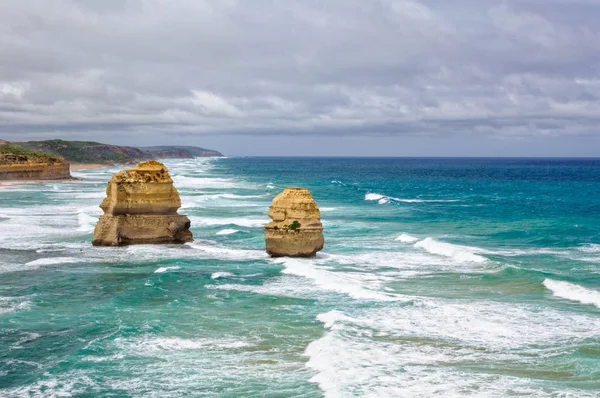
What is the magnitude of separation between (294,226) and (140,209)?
8.12 metres

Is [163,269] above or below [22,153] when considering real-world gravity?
below

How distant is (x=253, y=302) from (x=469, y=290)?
25.6 ft

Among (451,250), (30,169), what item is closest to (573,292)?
(451,250)

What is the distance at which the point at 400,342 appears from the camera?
1900cm

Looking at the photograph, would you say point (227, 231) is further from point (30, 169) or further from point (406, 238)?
point (30, 169)

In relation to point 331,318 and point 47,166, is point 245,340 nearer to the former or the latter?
point 331,318

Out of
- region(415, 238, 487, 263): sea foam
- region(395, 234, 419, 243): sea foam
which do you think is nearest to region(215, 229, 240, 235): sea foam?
region(395, 234, 419, 243): sea foam

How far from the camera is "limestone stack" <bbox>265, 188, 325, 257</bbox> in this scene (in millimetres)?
30347

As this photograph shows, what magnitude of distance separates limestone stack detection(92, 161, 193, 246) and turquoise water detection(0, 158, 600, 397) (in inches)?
31.9

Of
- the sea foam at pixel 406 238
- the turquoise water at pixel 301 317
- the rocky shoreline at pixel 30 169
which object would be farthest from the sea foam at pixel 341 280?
the rocky shoreline at pixel 30 169

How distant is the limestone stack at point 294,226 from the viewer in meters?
30.3

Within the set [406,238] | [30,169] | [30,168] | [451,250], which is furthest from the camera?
[30,168]

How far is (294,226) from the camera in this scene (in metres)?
30.8

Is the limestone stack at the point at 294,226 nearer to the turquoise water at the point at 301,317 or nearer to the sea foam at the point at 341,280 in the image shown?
the sea foam at the point at 341,280
